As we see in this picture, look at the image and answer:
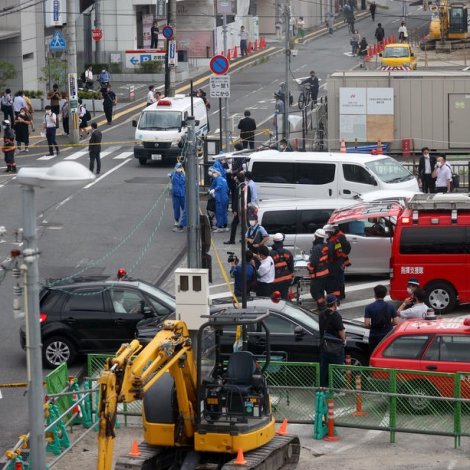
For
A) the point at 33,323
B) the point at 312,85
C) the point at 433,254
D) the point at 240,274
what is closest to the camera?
the point at 33,323

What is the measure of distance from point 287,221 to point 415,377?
10.1 metres

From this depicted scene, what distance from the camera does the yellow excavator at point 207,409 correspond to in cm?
1508

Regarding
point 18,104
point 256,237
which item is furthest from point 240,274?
point 18,104

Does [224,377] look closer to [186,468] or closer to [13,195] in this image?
[186,468]

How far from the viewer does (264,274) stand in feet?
77.2

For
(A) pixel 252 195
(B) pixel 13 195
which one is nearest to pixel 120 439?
(A) pixel 252 195

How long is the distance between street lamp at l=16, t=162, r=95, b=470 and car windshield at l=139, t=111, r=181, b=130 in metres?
27.9

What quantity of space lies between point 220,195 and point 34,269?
730 inches

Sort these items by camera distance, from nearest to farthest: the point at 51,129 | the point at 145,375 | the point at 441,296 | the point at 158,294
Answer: the point at 145,375 → the point at 158,294 → the point at 441,296 → the point at 51,129

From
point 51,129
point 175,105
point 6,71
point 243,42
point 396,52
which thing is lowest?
point 51,129

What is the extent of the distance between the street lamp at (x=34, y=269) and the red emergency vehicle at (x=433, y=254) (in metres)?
12.5

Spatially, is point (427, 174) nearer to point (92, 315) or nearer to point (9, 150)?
point (9, 150)

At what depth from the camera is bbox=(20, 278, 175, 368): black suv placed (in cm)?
2112

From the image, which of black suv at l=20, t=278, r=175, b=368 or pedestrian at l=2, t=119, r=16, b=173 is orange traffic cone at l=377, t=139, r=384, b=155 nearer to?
pedestrian at l=2, t=119, r=16, b=173
